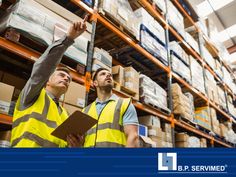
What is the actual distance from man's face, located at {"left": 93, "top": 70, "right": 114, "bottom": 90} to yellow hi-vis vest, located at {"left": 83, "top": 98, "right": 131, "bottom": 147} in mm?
286

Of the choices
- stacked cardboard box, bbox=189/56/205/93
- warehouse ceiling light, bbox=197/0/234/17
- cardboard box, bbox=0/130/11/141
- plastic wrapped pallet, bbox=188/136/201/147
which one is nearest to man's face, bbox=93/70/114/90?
cardboard box, bbox=0/130/11/141

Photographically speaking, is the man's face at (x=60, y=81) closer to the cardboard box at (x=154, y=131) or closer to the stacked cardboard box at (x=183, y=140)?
the cardboard box at (x=154, y=131)

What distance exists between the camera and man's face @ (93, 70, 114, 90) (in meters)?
2.57

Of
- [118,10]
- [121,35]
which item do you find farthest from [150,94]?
[118,10]

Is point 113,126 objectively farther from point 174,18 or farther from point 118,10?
point 174,18

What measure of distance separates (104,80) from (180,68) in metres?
2.97

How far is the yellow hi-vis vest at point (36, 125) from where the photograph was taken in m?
1.73

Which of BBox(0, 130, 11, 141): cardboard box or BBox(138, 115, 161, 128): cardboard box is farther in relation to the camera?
BBox(138, 115, 161, 128): cardboard box

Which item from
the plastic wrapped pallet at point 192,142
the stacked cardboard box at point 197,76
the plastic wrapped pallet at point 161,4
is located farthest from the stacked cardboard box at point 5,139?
the stacked cardboard box at point 197,76

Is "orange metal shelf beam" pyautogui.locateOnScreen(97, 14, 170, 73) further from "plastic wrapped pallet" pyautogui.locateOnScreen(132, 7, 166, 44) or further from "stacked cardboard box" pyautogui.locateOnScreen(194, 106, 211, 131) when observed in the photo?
"stacked cardboard box" pyautogui.locateOnScreen(194, 106, 211, 131)

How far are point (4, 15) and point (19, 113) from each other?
119 cm
